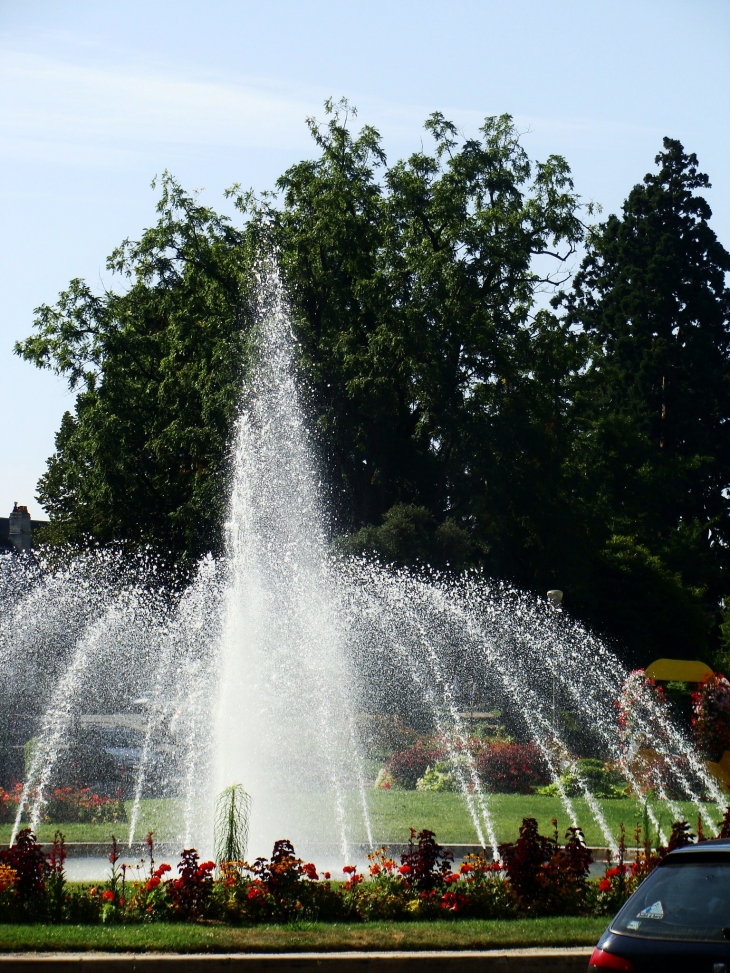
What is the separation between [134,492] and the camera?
3875 cm

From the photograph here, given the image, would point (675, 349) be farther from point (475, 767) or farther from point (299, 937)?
point (299, 937)

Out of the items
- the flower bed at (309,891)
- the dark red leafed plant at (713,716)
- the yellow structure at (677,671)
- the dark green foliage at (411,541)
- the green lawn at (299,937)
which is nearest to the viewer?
the green lawn at (299,937)

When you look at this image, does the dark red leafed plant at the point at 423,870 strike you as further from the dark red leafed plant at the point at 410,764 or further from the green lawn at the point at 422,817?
the dark red leafed plant at the point at 410,764

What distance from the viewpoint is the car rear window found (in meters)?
5.42

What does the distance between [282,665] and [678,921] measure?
1252cm

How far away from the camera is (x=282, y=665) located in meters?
17.7

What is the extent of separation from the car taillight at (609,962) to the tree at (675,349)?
46.1 meters

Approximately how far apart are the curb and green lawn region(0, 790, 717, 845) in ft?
19.7

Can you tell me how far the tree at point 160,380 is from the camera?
35031mm

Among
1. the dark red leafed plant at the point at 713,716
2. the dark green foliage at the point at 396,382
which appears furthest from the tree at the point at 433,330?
the dark red leafed plant at the point at 713,716

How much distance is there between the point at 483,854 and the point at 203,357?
2656 centimetres

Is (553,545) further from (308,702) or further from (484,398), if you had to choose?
(308,702)

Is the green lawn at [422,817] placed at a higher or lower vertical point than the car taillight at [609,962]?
higher

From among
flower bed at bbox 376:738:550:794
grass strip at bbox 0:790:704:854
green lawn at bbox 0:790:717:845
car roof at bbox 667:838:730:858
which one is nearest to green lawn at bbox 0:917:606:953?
car roof at bbox 667:838:730:858
